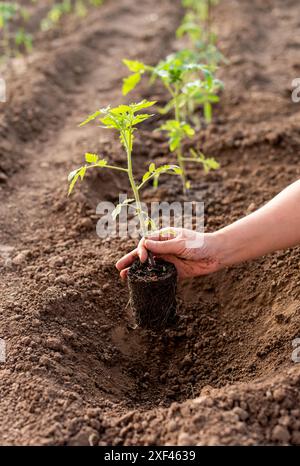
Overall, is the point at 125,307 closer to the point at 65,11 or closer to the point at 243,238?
the point at 243,238

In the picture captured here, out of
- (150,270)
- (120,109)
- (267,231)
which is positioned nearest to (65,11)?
(120,109)

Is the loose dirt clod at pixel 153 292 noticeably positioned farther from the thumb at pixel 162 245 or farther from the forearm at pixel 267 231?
the forearm at pixel 267 231

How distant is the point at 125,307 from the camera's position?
2.74m

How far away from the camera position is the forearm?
7.42 ft

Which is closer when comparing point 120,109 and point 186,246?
point 120,109

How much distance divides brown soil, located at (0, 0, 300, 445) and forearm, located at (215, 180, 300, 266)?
0.37 m

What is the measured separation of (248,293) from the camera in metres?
A: 2.74

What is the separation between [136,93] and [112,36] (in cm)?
228

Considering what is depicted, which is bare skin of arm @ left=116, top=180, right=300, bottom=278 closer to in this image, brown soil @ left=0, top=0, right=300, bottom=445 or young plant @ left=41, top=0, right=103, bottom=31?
brown soil @ left=0, top=0, right=300, bottom=445

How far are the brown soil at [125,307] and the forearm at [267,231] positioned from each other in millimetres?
370

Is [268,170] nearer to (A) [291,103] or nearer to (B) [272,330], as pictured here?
(A) [291,103]

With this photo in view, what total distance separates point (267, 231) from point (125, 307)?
82 centimetres

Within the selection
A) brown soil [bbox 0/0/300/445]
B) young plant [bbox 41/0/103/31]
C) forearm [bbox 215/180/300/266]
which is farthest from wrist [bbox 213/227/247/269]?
young plant [bbox 41/0/103/31]
